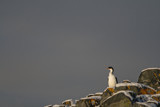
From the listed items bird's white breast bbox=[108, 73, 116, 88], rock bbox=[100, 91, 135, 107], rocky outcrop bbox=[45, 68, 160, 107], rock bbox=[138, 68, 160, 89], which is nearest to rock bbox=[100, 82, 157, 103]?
rocky outcrop bbox=[45, 68, 160, 107]

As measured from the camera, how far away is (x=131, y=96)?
26875 mm

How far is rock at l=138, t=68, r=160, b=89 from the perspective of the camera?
43312 millimetres

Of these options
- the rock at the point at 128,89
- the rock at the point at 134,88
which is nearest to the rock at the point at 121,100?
the rock at the point at 128,89

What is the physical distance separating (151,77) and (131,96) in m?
18.0

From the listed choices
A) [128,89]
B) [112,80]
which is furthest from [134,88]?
[112,80]

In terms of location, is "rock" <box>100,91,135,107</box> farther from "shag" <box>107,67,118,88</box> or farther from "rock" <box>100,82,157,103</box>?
"shag" <box>107,67,118,88</box>

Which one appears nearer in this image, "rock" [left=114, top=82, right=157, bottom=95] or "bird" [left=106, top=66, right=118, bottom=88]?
"bird" [left=106, top=66, right=118, bottom=88]

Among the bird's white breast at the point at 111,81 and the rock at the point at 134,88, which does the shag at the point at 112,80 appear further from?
the rock at the point at 134,88

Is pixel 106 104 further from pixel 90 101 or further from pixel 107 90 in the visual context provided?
pixel 90 101

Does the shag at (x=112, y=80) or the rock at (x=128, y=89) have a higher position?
the shag at (x=112, y=80)

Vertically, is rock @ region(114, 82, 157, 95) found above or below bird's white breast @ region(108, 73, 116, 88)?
below

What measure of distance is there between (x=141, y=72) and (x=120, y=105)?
1996 cm

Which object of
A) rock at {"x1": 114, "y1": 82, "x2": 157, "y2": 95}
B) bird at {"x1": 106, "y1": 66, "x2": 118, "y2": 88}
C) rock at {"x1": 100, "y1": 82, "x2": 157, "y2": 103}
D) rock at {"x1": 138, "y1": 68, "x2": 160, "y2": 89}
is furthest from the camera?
rock at {"x1": 138, "y1": 68, "x2": 160, "y2": 89}

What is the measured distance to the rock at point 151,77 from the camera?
43312 millimetres
